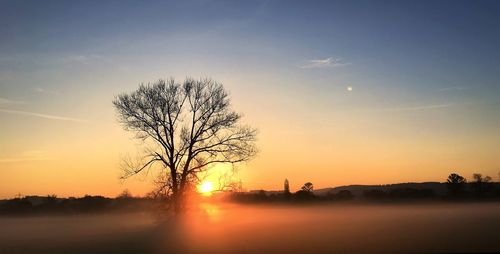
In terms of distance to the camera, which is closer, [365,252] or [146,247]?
[365,252]

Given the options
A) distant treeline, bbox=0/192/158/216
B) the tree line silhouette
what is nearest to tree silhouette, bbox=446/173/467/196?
the tree line silhouette

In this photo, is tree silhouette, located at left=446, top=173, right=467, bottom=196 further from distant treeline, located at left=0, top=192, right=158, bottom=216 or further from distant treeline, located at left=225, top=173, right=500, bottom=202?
distant treeline, located at left=0, top=192, right=158, bottom=216

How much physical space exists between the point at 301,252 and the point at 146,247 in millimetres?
7456

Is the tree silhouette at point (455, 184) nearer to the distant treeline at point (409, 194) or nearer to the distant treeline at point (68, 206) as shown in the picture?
the distant treeline at point (409, 194)

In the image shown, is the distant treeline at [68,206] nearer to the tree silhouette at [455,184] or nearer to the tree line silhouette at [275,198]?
the tree line silhouette at [275,198]

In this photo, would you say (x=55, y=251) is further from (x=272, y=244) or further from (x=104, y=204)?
(x=104, y=204)

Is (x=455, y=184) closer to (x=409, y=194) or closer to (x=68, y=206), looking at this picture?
(x=409, y=194)


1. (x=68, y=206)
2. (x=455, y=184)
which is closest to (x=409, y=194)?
(x=455, y=184)

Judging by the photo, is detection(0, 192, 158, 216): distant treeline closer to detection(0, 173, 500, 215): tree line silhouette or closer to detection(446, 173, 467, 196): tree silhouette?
detection(0, 173, 500, 215): tree line silhouette

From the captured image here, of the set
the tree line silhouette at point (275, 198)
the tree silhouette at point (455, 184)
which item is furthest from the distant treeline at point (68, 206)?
the tree silhouette at point (455, 184)

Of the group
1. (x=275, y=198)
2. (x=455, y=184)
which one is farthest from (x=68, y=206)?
(x=455, y=184)

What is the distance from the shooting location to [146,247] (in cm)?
2158

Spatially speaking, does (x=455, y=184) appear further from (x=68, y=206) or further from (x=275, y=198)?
(x=68, y=206)

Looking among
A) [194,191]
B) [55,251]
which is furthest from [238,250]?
[194,191]
